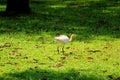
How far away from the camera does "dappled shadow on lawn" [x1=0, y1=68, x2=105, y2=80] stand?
32.1 ft

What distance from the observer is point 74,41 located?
1441cm

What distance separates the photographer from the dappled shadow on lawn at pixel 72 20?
16.5m

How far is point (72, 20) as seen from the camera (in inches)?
770

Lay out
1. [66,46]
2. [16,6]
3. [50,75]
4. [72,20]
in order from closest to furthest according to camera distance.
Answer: [50,75] < [66,46] < [72,20] < [16,6]

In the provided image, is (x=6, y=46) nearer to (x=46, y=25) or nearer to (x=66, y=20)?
(x=46, y=25)

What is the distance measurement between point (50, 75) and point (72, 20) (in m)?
9.77

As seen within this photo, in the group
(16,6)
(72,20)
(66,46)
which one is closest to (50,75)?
(66,46)

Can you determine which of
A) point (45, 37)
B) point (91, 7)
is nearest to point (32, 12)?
point (91, 7)

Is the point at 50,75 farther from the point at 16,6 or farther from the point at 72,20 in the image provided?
the point at 16,6

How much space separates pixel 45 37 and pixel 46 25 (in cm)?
295

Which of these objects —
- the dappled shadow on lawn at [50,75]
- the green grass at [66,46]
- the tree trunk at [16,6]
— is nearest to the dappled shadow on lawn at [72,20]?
the green grass at [66,46]

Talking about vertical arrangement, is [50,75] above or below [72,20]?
above

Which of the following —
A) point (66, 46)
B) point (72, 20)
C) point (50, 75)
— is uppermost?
point (50, 75)

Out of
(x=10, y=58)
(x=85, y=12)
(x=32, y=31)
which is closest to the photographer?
(x=10, y=58)
